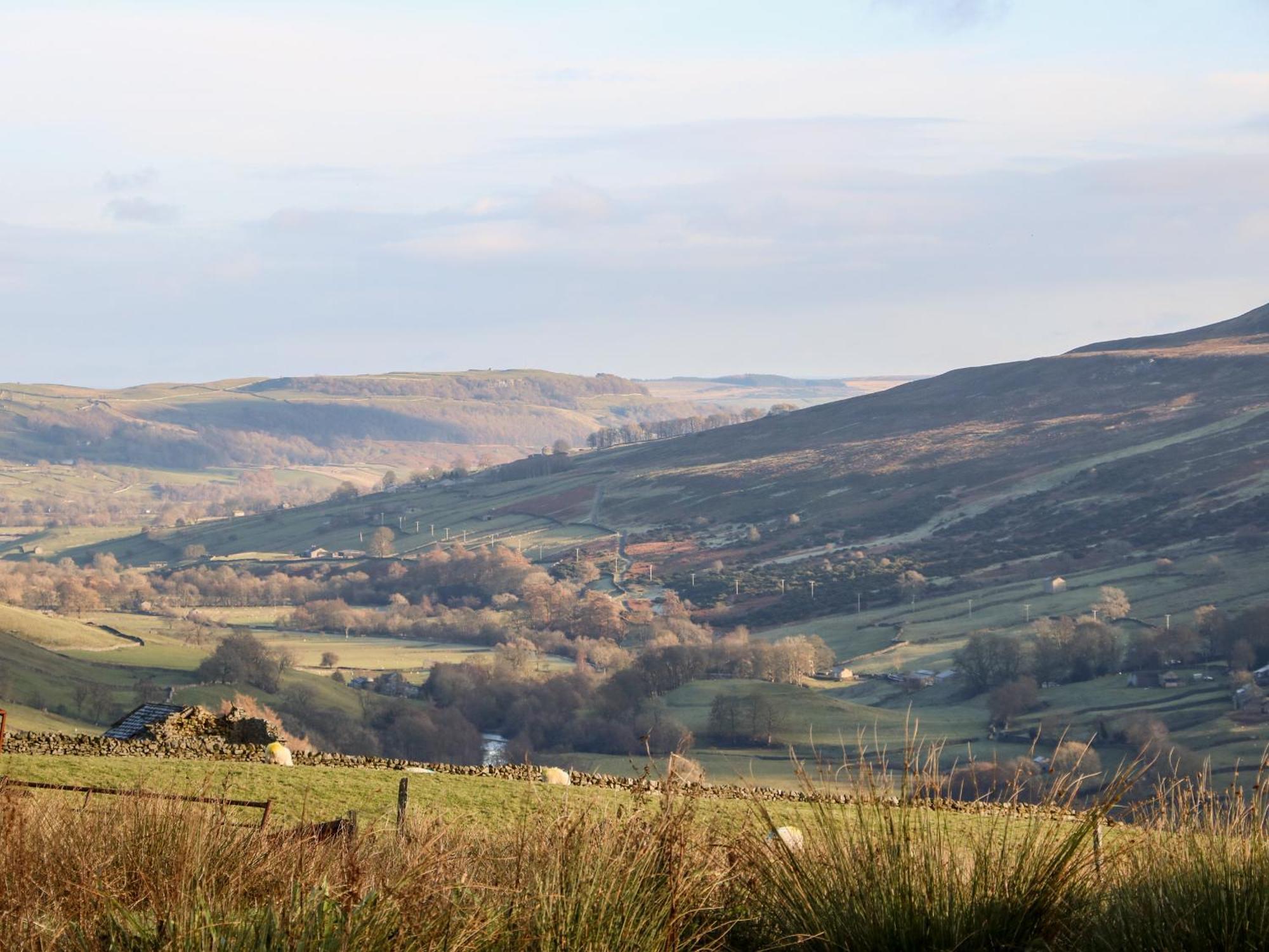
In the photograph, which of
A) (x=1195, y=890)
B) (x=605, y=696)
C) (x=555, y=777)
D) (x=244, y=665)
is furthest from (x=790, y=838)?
(x=605, y=696)

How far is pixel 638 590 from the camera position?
143000mm

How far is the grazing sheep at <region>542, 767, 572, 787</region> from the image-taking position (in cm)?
2100

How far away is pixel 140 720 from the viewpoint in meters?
26.8

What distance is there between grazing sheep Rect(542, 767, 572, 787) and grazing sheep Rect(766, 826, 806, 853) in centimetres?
993

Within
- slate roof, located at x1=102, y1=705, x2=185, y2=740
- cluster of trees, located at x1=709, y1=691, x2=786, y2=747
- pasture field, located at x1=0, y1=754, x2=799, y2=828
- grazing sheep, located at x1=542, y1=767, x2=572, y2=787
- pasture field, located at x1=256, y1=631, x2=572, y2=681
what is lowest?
pasture field, located at x1=256, y1=631, x2=572, y2=681

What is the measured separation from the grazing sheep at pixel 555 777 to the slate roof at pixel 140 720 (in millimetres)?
7868

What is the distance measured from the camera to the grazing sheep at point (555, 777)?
21.0 m

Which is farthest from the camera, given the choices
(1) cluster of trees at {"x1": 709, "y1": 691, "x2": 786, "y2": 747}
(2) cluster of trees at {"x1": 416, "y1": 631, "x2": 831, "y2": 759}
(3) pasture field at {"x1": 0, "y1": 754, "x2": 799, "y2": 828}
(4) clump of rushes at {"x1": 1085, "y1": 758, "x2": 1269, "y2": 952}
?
(2) cluster of trees at {"x1": 416, "y1": 631, "x2": 831, "y2": 759}

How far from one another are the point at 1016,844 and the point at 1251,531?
436ft

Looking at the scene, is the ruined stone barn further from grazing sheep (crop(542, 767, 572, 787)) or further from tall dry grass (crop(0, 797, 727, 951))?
tall dry grass (crop(0, 797, 727, 951))

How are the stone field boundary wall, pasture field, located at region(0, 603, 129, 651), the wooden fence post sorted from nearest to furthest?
the wooden fence post
the stone field boundary wall
pasture field, located at region(0, 603, 129, 651)

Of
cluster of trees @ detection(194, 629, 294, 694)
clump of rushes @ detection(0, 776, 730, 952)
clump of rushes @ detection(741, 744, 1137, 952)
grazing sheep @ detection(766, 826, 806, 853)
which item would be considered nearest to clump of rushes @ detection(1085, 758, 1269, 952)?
clump of rushes @ detection(741, 744, 1137, 952)

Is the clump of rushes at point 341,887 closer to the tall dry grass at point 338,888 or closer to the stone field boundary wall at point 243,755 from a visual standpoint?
the tall dry grass at point 338,888

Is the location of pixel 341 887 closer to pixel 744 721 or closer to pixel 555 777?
pixel 555 777
